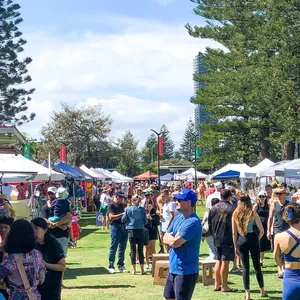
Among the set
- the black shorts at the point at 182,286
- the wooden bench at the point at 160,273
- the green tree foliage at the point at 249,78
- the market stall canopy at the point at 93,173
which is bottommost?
the wooden bench at the point at 160,273

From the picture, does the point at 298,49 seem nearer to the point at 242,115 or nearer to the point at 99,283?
the point at 242,115

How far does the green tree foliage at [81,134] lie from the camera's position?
71438 millimetres

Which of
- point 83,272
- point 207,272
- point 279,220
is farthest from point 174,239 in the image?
point 83,272

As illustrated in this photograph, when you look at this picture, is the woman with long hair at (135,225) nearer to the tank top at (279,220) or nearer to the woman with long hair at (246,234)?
the tank top at (279,220)

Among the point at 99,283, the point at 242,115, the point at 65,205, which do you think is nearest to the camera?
the point at 65,205

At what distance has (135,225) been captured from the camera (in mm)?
12961

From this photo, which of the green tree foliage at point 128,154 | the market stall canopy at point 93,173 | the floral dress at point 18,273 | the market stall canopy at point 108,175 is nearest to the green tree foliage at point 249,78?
the market stall canopy at point 108,175

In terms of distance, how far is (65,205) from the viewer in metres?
10.8

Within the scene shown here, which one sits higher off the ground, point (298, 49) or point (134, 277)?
point (298, 49)

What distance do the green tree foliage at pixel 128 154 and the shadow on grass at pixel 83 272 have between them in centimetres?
6211

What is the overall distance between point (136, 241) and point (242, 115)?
1143 inches

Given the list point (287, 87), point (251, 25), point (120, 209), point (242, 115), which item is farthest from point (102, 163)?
point (120, 209)

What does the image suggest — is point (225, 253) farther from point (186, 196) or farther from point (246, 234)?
point (186, 196)

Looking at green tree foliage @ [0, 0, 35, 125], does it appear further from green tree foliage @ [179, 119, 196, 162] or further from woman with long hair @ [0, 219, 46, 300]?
green tree foliage @ [179, 119, 196, 162]
